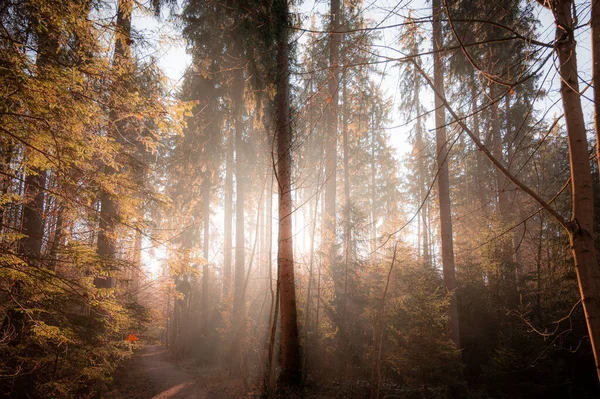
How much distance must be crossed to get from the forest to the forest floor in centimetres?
12

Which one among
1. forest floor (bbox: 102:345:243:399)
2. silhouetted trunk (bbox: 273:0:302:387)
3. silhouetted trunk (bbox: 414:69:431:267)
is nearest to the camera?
silhouetted trunk (bbox: 414:69:431:267)

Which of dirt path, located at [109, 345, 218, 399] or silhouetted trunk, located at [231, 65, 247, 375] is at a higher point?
silhouetted trunk, located at [231, 65, 247, 375]

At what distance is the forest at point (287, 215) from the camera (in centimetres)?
208

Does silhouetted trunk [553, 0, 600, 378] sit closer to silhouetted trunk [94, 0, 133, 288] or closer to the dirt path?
silhouetted trunk [94, 0, 133, 288]

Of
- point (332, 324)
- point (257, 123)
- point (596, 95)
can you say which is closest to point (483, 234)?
point (332, 324)

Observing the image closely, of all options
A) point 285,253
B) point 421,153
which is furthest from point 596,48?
point 421,153

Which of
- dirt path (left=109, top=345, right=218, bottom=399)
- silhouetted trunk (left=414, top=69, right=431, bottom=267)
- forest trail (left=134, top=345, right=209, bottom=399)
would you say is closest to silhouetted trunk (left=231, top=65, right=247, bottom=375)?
forest trail (left=134, top=345, right=209, bottom=399)

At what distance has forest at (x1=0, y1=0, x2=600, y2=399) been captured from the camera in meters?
2.08

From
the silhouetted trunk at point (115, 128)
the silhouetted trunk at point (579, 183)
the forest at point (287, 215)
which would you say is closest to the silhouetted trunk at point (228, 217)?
the forest at point (287, 215)

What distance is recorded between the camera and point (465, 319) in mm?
10164

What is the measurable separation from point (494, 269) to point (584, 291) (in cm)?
1060

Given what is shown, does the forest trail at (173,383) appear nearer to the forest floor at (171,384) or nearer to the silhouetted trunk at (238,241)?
the forest floor at (171,384)

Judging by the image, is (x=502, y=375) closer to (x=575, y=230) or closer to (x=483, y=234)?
(x=483, y=234)

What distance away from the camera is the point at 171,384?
11.4 metres
